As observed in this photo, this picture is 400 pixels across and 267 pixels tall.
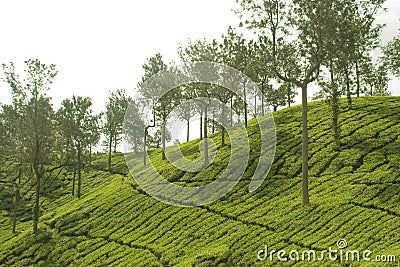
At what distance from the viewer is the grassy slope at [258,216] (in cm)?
3547

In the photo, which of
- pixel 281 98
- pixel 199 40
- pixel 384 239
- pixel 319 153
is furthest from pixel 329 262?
pixel 281 98

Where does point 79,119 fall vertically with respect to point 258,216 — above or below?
above

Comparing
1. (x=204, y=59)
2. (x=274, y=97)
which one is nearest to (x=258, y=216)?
(x=204, y=59)

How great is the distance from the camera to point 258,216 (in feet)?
140

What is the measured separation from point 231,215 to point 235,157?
1744 centimetres

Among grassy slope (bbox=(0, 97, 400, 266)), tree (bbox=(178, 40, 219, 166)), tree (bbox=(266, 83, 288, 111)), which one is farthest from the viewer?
tree (bbox=(266, 83, 288, 111))

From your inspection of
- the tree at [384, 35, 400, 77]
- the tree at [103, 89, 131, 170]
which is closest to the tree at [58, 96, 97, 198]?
the tree at [103, 89, 131, 170]

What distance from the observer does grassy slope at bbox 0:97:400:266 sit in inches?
1396

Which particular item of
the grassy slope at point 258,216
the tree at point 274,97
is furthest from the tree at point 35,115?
the tree at point 274,97

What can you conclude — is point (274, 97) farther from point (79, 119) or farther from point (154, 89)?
point (79, 119)

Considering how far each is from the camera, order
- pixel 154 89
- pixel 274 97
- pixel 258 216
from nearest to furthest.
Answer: pixel 258 216, pixel 154 89, pixel 274 97

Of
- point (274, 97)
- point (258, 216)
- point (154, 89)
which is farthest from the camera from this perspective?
point (274, 97)

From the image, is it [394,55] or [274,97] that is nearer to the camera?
[394,55]

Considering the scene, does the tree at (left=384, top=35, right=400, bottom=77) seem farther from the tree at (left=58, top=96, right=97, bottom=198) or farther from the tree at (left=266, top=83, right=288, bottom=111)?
the tree at (left=58, top=96, right=97, bottom=198)
